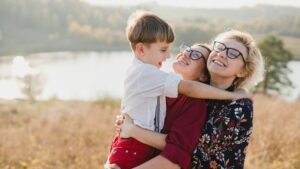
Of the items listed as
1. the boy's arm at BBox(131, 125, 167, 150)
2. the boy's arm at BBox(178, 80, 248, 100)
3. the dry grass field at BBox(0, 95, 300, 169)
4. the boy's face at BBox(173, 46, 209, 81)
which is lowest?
the dry grass field at BBox(0, 95, 300, 169)

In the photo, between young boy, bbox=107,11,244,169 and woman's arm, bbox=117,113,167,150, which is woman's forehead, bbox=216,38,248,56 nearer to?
young boy, bbox=107,11,244,169

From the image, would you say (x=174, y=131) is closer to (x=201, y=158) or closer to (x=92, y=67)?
(x=201, y=158)

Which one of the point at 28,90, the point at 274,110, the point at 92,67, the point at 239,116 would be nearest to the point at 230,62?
the point at 239,116

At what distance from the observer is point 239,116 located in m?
2.32

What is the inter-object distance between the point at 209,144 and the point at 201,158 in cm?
9

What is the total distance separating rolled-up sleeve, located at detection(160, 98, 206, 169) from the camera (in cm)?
225

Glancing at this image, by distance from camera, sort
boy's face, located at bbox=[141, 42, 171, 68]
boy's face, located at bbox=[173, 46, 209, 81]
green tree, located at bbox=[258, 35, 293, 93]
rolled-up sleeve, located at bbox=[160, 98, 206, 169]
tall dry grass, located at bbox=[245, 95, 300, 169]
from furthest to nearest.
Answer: green tree, located at bbox=[258, 35, 293, 93]
tall dry grass, located at bbox=[245, 95, 300, 169]
boy's face, located at bbox=[173, 46, 209, 81]
boy's face, located at bbox=[141, 42, 171, 68]
rolled-up sleeve, located at bbox=[160, 98, 206, 169]

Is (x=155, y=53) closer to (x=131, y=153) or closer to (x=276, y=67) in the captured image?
(x=131, y=153)

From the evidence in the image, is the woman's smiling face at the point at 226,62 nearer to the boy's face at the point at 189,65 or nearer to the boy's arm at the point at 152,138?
the boy's face at the point at 189,65

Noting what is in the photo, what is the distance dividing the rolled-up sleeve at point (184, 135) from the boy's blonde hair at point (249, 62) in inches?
13.4

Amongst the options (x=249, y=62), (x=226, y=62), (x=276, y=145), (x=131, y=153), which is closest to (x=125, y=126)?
(x=131, y=153)

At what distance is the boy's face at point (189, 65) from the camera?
2475 mm

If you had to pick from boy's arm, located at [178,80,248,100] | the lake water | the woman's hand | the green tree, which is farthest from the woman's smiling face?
the lake water

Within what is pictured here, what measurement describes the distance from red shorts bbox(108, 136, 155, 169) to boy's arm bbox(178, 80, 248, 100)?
35 cm
